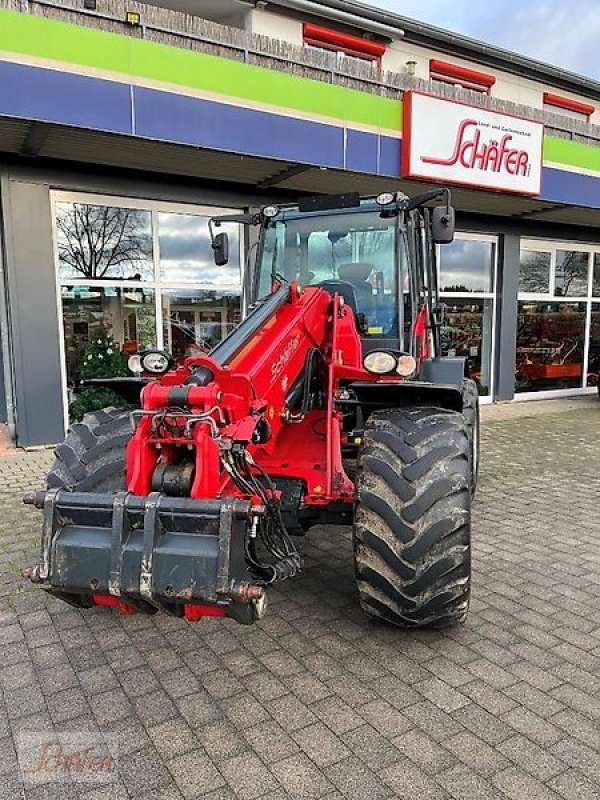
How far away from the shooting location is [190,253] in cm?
952

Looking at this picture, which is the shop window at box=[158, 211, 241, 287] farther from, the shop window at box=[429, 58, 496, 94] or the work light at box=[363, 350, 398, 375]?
the work light at box=[363, 350, 398, 375]

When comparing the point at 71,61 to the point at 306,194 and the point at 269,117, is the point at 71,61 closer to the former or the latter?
the point at 269,117

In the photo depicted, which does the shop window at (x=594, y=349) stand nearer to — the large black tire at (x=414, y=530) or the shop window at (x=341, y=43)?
the shop window at (x=341, y=43)

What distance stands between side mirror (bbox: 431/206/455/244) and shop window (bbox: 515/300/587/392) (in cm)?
886

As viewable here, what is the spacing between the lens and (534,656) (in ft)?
10.9

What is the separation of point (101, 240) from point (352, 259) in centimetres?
510

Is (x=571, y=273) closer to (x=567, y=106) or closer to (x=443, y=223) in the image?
(x=567, y=106)

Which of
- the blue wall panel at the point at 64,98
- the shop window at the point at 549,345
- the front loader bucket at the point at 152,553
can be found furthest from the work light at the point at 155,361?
the shop window at the point at 549,345

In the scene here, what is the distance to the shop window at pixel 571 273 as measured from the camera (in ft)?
44.7

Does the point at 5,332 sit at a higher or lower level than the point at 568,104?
lower

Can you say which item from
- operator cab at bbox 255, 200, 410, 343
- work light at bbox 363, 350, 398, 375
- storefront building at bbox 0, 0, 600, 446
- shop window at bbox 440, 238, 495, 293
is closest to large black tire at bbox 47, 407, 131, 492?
work light at bbox 363, 350, 398, 375

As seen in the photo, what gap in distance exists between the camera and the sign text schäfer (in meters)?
8.47

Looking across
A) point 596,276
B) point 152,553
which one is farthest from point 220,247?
point 596,276

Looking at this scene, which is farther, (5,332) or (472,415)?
(5,332)
